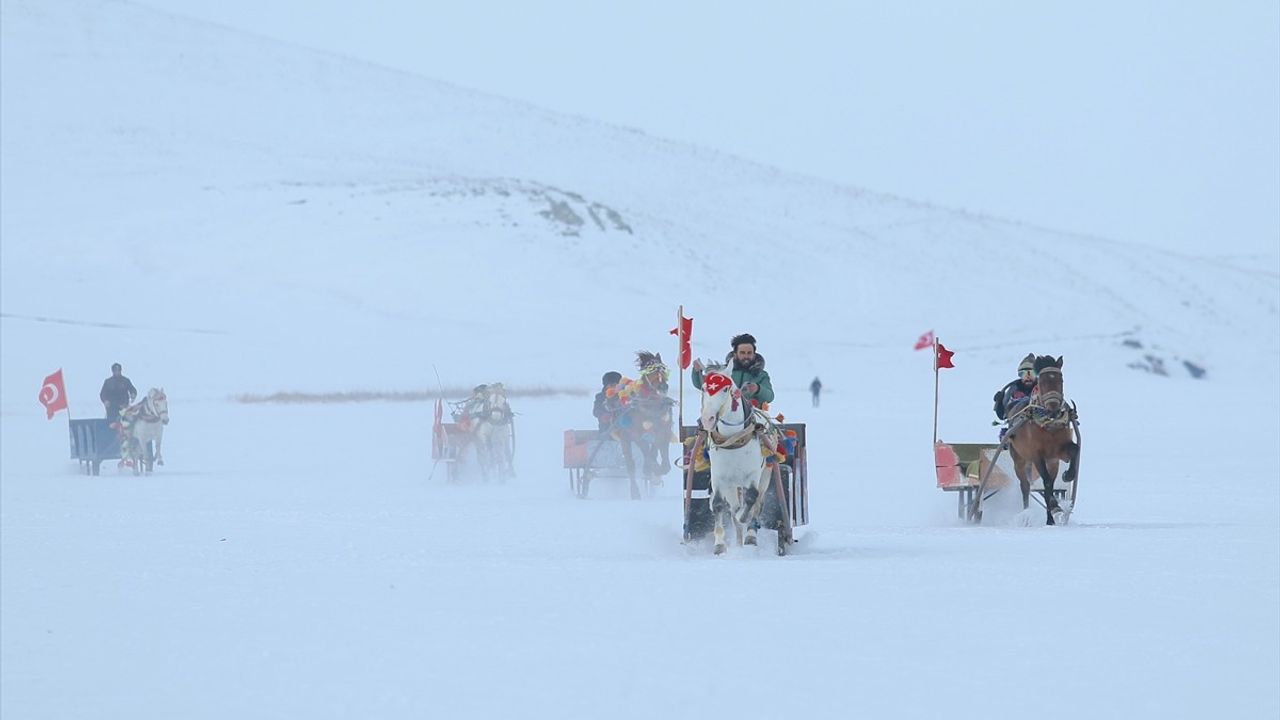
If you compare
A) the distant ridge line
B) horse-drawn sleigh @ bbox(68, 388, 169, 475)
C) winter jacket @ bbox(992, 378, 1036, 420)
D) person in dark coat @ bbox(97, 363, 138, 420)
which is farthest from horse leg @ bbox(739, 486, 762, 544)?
the distant ridge line

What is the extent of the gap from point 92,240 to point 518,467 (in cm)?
4921

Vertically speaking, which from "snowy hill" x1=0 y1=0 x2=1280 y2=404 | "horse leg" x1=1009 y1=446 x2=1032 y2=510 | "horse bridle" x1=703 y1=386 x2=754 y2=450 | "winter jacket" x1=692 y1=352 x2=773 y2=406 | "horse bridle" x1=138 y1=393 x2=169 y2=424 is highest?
"snowy hill" x1=0 y1=0 x2=1280 y2=404

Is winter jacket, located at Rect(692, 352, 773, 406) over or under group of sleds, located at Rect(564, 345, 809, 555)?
over

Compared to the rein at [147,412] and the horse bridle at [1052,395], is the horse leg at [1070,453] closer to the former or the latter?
the horse bridle at [1052,395]

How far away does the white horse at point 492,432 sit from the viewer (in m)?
27.4

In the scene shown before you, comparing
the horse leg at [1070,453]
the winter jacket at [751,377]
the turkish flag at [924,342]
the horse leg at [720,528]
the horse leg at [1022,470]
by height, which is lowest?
the horse leg at [720,528]

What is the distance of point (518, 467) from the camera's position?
3105cm

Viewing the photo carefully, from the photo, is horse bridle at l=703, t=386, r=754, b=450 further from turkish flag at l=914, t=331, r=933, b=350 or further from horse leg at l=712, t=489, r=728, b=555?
turkish flag at l=914, t=331, r=933, b=350

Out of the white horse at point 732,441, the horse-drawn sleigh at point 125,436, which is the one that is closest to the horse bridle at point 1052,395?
the white horse at point 732,441

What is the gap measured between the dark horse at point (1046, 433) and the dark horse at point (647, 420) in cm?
582

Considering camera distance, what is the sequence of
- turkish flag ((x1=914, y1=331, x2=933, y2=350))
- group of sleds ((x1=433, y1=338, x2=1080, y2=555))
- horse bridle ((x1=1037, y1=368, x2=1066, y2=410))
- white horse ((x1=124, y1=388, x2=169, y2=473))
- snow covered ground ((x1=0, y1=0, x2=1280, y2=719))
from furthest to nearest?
turkish flag ((x1=914, y1=331, x2=933, y2=350)) → white horse ((x1=124, y1=388, x2=169, y2=473)) → horse bridle ((x1=1037, y1=368, x2=1066, y2=410)) → group of sleds ((x1=433, y1=338, x2=1080, y2=555)) → snow covered ground ((x1=0, y1=0, x2=1280, y2=719))

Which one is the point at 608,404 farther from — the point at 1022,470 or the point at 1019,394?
the point at 1022,470

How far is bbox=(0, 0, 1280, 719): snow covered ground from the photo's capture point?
10266 mm

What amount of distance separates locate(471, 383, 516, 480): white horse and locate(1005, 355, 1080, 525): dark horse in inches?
402
